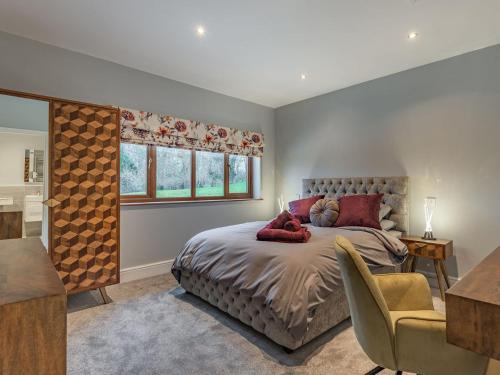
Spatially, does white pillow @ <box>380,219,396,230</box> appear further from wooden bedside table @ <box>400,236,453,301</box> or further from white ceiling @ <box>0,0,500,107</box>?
white ceiling @ <box>0,0,500,107</box>

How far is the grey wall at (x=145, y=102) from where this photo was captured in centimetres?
273

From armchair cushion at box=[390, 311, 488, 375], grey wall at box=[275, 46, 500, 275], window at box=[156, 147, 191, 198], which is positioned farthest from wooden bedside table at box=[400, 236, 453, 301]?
window at box=[156, 147, 191, 198]

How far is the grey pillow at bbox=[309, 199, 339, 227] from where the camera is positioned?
324cm

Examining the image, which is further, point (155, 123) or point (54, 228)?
point (155, 123)

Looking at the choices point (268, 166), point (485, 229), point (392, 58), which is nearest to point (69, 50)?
point (268, 166)

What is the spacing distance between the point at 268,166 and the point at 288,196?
0.63 meters

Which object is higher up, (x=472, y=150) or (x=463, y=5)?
(x=463, y=5)

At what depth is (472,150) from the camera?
294cm

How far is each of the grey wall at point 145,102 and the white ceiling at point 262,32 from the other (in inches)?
6.0

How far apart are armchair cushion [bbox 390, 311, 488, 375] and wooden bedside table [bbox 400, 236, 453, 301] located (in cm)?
191

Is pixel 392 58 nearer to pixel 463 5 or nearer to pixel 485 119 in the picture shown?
pixel 463 5

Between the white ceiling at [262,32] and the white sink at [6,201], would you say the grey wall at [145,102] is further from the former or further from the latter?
the white sink at [6,201]

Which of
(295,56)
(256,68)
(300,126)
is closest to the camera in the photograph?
(295,56)

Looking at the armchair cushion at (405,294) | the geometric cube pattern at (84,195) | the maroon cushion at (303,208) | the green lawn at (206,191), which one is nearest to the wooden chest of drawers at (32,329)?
the armchair cushion at (405,294)
